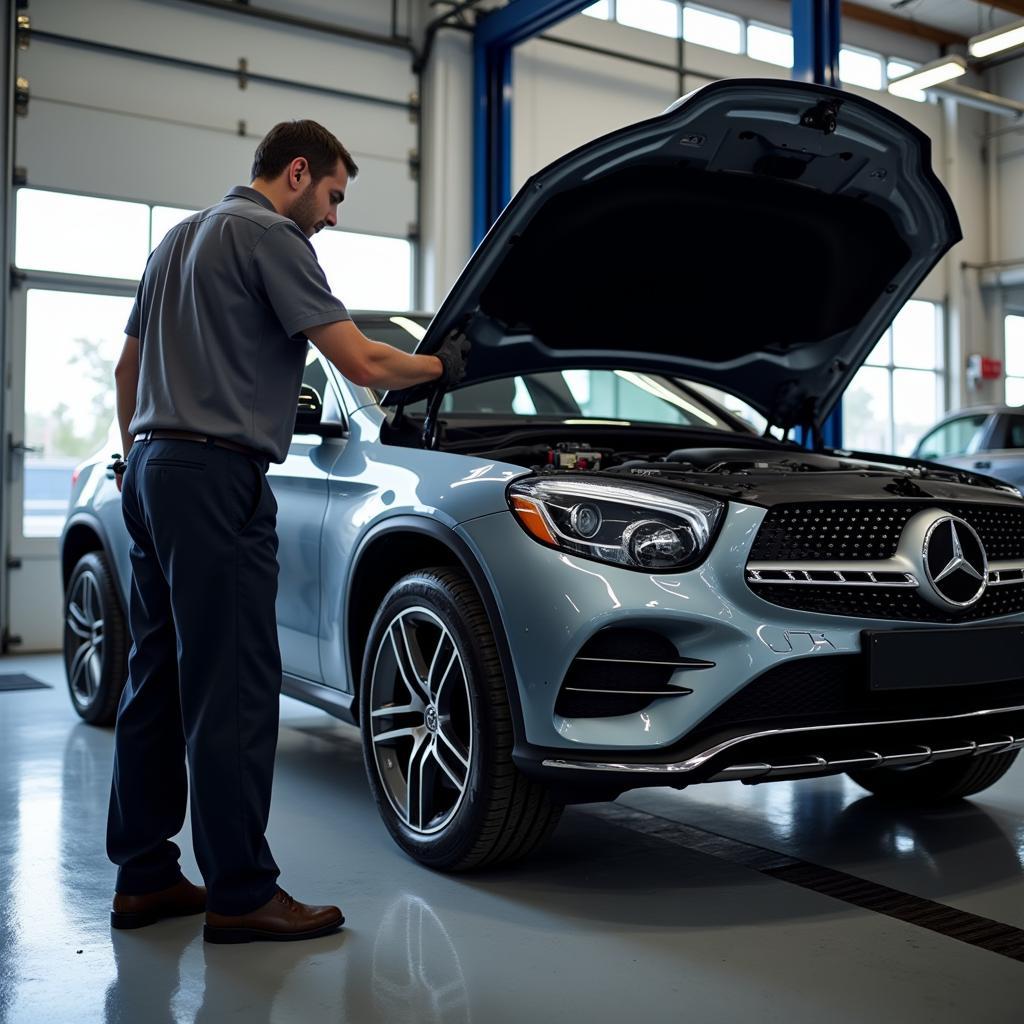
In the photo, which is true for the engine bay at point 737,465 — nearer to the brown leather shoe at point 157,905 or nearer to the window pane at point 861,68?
the brown leather shoe at point 157,905

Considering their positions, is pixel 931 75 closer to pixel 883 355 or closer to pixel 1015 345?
pixel 883 355

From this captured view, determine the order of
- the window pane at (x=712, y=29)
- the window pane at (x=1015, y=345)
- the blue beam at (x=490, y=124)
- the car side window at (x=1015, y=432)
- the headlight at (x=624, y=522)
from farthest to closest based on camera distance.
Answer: the window pane at (x=1015, y=345), the window pane at (x=712, y=29), the car side window at (x=1015, y=432), the blue beam at (x=490, y=124), the headlight at (x=624, y=522)

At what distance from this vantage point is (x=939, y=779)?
370cm

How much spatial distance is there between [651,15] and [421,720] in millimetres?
10233

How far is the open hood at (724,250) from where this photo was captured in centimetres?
311

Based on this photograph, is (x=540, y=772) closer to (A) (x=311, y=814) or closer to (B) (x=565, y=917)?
(B) (x=565, y=917)

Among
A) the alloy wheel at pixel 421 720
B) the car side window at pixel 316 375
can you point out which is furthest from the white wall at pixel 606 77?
the alloy wheel at pixel 421 720

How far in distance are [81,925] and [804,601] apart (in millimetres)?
1700

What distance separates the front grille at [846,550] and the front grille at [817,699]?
126 mm

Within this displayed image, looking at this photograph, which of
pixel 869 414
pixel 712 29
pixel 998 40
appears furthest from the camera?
pixel 869 414

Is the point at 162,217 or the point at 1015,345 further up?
the point at 1015,345

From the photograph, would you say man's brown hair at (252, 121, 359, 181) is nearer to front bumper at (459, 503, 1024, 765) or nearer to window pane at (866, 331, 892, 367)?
front bumper at (459, 503, 1024, 765)

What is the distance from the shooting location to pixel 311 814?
360 cm

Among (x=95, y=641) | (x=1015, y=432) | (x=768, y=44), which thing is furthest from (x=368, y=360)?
(x=768, y=44)
